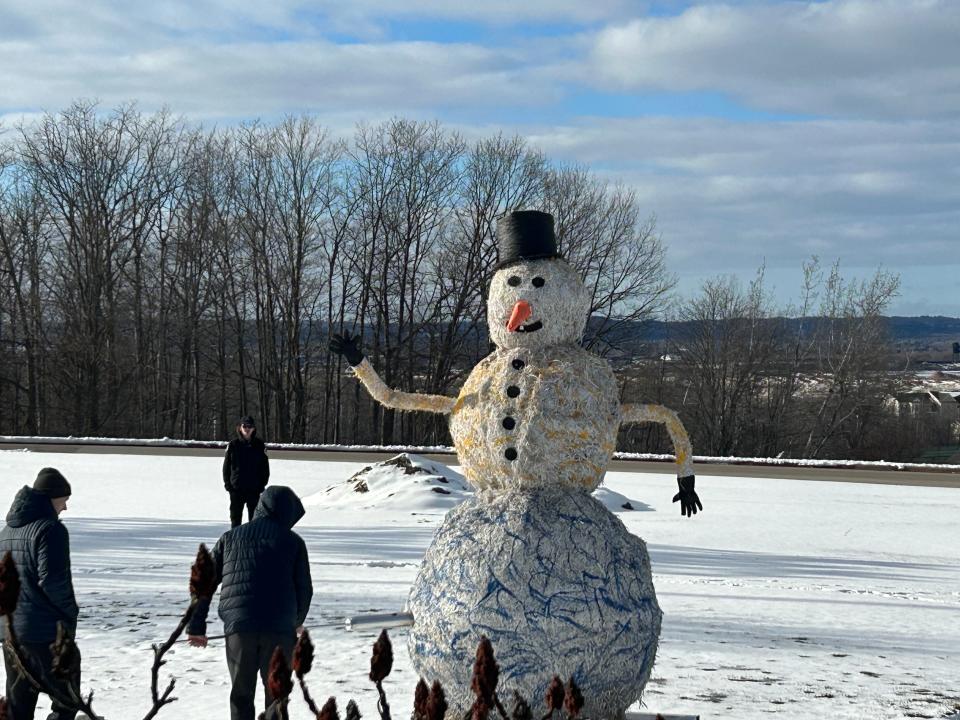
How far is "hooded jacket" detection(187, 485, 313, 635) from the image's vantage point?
5.92 m

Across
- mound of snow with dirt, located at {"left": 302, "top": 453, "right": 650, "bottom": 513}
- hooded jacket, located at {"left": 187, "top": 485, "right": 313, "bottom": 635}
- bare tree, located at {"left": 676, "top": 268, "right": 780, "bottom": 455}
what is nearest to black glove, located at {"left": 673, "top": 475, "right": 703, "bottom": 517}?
hooded jacket, located at {"left": 187, "top": 485, "right": 313, "bottom": 635}

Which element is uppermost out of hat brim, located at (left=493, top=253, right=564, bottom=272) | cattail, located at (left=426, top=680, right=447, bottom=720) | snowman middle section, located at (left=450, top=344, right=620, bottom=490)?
hat brim, located at (left=493, top=253, right=564, bottom=272)

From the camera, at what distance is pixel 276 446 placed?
89.6 ft

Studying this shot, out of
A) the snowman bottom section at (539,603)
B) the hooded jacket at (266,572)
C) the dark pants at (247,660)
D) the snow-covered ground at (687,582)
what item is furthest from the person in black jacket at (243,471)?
the snowman bottom section at (539,603)

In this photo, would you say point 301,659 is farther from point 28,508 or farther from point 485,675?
point 28,508

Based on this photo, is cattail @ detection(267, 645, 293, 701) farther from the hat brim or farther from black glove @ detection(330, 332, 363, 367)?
black glove @ detection(330, 332, 363, 367)

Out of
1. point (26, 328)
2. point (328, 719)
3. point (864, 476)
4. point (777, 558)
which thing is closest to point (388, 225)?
point (26, 328)

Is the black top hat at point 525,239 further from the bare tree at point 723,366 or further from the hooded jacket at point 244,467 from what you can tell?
the bare tree at point 723,366

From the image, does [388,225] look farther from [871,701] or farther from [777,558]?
[871,701]

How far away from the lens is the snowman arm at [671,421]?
21.4 ft

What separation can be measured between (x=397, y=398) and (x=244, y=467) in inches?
291

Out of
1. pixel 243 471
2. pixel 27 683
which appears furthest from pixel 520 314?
pixel 243 471

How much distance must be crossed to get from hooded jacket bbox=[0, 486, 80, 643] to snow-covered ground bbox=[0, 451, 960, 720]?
1483mm

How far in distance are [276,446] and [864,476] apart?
13052mm
